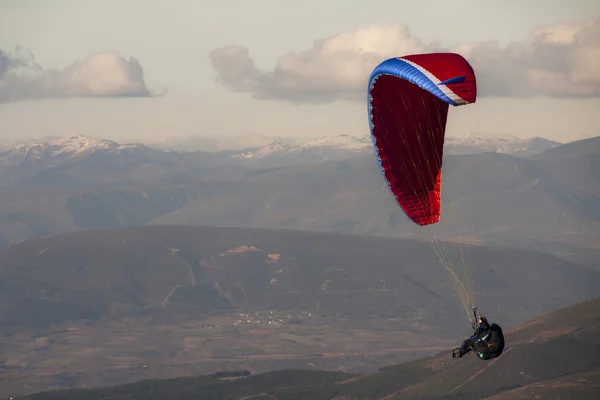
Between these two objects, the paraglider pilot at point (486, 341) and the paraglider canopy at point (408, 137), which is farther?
the paraglider canopy at point (408, 137)

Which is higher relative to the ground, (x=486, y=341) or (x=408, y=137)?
(x=408, y=137)

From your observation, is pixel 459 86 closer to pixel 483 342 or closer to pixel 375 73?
pixel 375 73

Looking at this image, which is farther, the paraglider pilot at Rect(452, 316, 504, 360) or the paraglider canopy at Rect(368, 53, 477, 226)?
the paraglider canopy at Rect(368, 53, 477, 226)

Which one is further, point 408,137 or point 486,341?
point 408,137

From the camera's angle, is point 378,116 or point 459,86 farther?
point 378,116

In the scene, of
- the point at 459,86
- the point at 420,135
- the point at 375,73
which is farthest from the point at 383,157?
the point at 459,86
